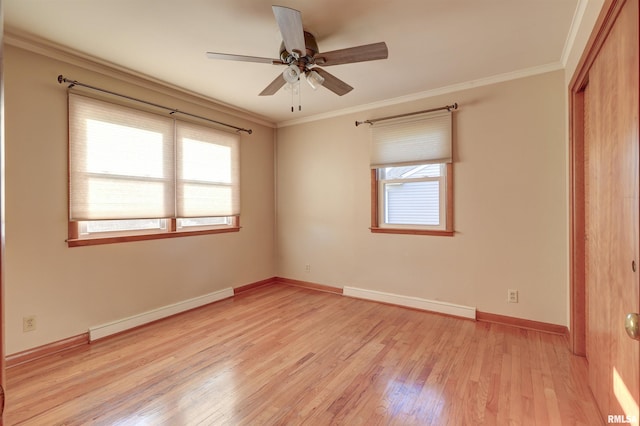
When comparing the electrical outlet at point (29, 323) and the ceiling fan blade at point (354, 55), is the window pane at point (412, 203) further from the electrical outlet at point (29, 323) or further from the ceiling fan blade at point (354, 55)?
the electrical outlet at point (29, 323)

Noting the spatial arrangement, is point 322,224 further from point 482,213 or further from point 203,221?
point 482,213

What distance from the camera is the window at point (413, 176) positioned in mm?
3363

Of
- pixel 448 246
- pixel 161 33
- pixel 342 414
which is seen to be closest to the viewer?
pixel 342 414

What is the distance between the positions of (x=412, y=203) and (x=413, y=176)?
13.1 inches

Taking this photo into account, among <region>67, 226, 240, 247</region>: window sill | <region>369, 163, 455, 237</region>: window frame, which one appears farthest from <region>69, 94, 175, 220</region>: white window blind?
<region>369, 163, 455, 237</region>: window frame

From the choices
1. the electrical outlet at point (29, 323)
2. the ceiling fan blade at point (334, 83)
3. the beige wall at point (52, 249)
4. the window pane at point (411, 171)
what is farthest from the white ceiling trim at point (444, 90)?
the electrical outlet at point (29, 323)

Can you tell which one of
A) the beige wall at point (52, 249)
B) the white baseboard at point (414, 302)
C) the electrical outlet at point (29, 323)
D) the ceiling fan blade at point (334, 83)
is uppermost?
the ceiling fan blade at point (334, 83)

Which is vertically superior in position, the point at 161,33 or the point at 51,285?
the point at 161,33

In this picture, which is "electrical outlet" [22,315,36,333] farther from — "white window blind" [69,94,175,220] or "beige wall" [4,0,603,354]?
"white window blind" [69,94,175,220]

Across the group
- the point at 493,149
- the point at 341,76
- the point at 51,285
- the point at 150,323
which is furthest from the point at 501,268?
the point at 51,285

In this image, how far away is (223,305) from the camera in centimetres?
373

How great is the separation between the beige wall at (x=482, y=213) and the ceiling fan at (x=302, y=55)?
1.73 meters

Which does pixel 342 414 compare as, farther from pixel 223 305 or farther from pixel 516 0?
pixel 516 0

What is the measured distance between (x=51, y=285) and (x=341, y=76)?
3.27m
